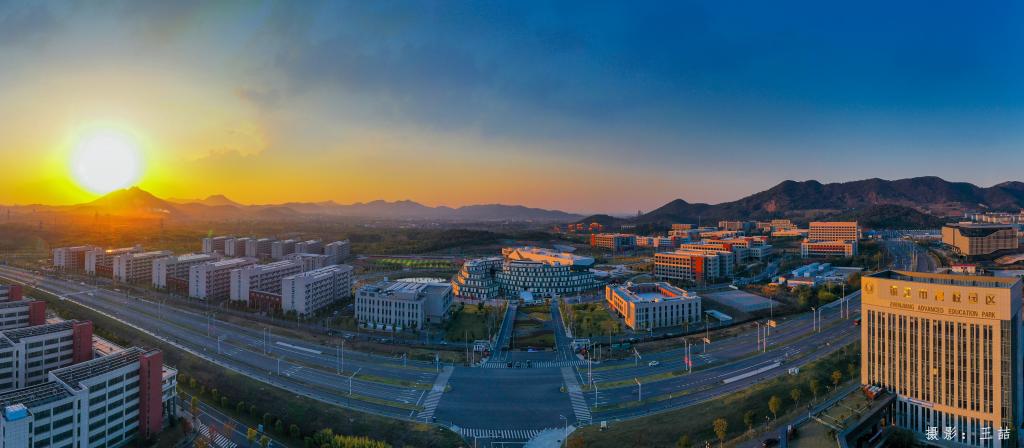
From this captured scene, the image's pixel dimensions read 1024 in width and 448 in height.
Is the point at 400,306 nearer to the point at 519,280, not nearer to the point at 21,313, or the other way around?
the point at 519,280

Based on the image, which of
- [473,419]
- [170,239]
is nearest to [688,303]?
[473,419]

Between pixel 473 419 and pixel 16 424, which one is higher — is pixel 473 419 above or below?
below

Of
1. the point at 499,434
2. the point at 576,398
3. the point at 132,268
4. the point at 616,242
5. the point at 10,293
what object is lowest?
the point at 499,434

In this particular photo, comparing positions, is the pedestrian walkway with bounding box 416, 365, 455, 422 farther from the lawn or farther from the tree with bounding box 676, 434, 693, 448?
the tree with bounding box 676, 434, 693, 448

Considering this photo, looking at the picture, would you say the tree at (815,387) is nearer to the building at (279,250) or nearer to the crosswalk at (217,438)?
the crosswalk at (217,438)

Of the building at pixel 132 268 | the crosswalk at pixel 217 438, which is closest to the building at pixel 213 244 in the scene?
the building at pixel 132 268

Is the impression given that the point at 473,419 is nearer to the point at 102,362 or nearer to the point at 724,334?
the point at 102,362

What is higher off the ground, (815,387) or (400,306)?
(400,306)

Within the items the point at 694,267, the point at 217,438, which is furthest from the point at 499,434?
the point at 694,267
